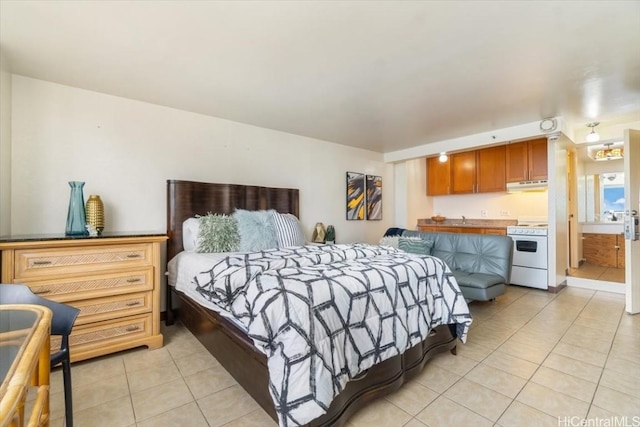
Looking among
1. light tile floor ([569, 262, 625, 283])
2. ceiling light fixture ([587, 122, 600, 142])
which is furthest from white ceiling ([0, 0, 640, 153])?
light tile floor ([569, 262, 625, 283])

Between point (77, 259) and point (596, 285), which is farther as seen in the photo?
point (596, 285)

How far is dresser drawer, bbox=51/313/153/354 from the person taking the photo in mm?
2143

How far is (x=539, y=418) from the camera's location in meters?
1.57

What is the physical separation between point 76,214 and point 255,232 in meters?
1.52

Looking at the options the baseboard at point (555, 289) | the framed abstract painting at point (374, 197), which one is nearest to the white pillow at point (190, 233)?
the framed abstract painting at point (374, 197)

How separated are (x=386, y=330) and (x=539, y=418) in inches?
37.6

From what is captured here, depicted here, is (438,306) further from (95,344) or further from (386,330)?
(95,344)

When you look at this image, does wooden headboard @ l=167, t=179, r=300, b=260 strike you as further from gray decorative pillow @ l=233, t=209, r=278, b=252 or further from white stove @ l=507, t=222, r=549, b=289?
white stove @ l=507, t=222, r=549, b=289

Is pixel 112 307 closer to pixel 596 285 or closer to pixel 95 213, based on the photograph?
pixel 95 213

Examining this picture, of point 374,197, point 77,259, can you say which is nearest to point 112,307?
point 77,259

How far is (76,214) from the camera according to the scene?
242 cm

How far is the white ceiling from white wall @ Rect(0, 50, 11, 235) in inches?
5.8

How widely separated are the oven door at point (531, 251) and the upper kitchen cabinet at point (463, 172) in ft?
4.43

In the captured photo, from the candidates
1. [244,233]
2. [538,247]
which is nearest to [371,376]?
[244,233]
